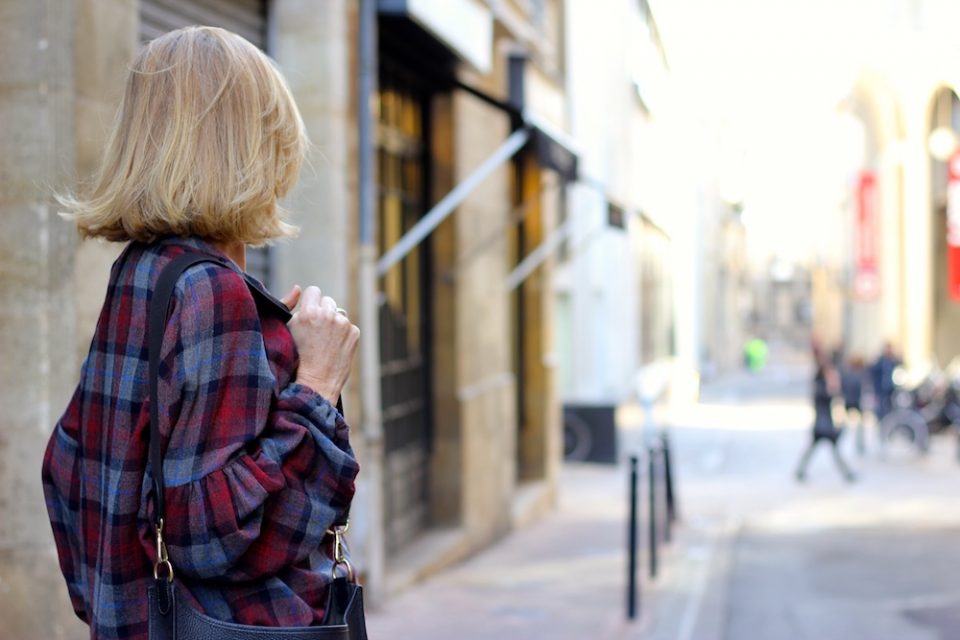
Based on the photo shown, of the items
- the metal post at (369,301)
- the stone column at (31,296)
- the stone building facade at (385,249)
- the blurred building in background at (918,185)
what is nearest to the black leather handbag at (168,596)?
the stone building facade at (385,249)

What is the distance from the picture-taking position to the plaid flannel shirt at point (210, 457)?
1.80m

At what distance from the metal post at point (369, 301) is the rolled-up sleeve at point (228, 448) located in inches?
254

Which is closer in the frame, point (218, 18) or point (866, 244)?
point (218, 18)

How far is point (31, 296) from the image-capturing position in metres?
4.76

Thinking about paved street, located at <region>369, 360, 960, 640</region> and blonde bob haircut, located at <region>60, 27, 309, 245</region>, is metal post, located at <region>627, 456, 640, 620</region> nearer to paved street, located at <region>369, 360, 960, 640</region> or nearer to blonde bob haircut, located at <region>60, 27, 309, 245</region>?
paved street, located at <region>369, 360, 960, 640</region>

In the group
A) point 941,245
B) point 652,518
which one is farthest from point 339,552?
point 941,245

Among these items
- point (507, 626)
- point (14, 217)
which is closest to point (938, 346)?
point (507, 626)

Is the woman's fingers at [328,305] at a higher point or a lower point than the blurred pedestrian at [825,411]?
higher

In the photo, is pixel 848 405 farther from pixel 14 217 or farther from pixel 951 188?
pixel 14 217

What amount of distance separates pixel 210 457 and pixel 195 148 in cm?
43

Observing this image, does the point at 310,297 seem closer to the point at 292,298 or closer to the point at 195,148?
the point at 292,298

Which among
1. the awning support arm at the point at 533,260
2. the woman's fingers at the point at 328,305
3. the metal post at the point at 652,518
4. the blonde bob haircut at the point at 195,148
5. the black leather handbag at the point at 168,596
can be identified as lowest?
the metal post at the point at 652,518

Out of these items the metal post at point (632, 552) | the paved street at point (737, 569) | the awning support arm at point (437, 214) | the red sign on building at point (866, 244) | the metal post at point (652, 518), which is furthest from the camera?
the red sign on building at point (866, 244)

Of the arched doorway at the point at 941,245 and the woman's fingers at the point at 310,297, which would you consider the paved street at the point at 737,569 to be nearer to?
the woman's fingers at the point at 310,297
